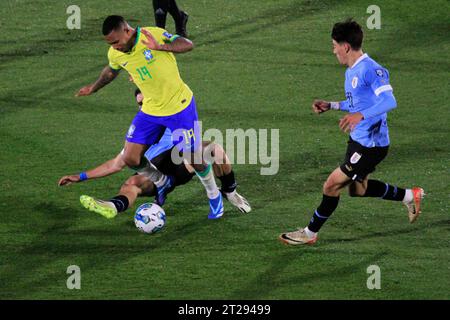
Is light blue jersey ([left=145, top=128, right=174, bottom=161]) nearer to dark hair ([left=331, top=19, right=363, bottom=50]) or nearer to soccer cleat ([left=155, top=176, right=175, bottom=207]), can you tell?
soccer cleat ([left=155, top=176, right=175, bottom=207])

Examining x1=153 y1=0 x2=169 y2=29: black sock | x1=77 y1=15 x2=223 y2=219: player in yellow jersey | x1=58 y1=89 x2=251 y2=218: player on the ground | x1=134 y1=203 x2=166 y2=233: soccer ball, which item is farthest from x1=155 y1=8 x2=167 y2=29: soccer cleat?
x1=134 y1=203 x2=166 y2=233: soccer ball

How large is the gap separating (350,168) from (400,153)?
3102 mm

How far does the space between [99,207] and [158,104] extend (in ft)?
4.04

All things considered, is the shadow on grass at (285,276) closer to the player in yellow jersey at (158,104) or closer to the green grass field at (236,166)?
the green grass field at (236,166)

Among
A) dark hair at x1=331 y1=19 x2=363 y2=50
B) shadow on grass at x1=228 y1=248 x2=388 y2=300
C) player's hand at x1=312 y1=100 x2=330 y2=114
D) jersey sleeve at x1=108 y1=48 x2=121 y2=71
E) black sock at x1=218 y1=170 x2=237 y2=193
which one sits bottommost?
shadow on grass at x1=228 y1=248 x2=388 y2=300

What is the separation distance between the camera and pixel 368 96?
33.0 ft

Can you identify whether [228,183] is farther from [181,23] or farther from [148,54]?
[181,23]

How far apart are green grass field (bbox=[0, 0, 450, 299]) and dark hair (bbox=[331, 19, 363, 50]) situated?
1.85 meters

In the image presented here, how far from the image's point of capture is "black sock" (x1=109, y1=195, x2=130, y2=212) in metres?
10.9

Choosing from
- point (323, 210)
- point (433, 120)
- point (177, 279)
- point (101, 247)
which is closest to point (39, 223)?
point (101, 247)

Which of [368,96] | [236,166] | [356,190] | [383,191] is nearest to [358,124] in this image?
Answer: [368,96]

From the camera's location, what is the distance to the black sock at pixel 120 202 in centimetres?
1089

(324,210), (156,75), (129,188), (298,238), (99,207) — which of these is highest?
(156,75)

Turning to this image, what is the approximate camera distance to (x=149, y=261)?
33.1ft
